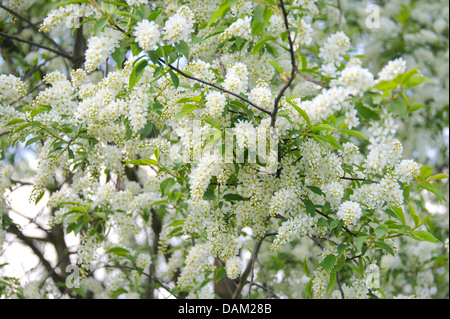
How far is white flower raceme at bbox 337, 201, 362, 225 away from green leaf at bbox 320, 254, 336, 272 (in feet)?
0.88

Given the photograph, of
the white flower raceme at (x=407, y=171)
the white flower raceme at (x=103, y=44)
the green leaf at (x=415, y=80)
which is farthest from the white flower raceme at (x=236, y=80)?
the white flower raceme at (x=407, y=171)

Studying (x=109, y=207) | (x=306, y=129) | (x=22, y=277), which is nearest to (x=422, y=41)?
(x=306, y=129)

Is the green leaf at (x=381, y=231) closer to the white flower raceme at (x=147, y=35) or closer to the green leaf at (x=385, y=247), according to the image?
the green leaf at (x=385, y=247)

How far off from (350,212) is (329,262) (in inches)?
12.3

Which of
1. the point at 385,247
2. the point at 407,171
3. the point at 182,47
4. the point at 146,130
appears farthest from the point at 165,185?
the point at 407,171

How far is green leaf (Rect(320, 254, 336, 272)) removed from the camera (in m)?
2.24

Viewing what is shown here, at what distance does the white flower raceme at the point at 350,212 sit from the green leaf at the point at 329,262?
0.27 m

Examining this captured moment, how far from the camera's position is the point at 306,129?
215cm

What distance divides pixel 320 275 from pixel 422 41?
324 centimetres

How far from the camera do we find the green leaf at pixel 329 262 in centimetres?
224

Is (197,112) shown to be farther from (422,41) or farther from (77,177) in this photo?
(422,41)

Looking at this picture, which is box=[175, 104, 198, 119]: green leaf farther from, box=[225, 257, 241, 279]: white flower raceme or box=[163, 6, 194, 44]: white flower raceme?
box=[225, 257, 241, 279]: white flower raceme

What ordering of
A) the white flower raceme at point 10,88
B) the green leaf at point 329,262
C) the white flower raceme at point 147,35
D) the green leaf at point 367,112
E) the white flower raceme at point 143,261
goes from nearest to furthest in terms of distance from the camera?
the green leaf at point 367,112, the white flower raceme at point 147,35, the green leaf at point 329,262, the white flower raceme at point 10,88, the white flower raceme at point 143,261
